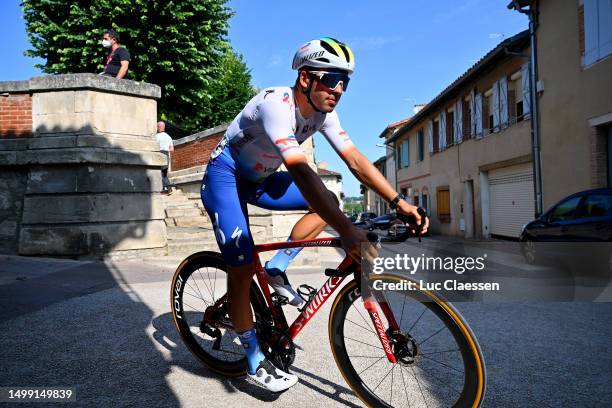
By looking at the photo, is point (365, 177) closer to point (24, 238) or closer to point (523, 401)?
point (523, 401)

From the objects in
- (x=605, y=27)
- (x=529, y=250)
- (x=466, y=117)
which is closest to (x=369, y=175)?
(x=529, y=250)

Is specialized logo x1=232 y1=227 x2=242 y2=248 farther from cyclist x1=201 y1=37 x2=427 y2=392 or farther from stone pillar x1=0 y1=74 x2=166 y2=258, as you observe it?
stone pillar x1=0 y1=74 x2=166 y2=258

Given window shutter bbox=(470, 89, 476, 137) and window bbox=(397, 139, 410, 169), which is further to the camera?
window bbox=(397, 139, 410, 169)

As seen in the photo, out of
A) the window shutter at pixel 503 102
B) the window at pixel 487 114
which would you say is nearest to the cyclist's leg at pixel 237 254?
the window shutter at pixel 503 102

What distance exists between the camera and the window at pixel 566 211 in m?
7.97

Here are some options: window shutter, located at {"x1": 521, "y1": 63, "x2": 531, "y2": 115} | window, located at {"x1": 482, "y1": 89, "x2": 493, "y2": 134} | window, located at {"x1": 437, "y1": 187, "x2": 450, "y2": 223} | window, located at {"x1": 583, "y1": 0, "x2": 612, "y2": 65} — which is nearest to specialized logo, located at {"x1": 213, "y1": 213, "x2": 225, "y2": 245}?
window, located at {"x1": 583, "y1": 0, "x2": 612, "y2": 65}

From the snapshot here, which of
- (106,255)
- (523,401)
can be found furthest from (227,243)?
(106,255)

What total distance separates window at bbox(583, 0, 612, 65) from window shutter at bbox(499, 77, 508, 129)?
4.87 m

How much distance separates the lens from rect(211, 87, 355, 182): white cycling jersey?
199cm

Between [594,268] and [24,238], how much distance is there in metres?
10.00

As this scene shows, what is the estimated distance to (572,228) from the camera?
789cm

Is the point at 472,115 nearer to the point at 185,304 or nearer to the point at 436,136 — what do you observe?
the point at 436,136

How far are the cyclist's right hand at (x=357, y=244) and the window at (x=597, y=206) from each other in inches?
276

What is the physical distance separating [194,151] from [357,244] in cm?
1022
